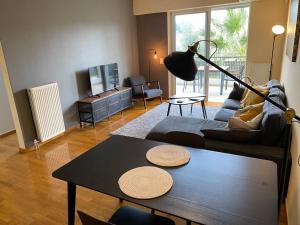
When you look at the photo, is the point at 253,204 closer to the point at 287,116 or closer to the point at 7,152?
the point at 287,116

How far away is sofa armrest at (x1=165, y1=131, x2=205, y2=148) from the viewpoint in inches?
76.1

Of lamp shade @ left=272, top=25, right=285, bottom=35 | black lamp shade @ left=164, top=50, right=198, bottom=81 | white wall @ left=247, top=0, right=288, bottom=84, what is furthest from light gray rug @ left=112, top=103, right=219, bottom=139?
black lamp shade @ left=164, top=50, right=198, bottom=81

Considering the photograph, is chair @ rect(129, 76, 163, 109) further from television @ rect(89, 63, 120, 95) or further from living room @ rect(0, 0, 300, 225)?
television @ rect(89, 63, 120, 95)

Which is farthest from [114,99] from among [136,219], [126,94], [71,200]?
[136,219]

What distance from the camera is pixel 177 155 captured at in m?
1.69

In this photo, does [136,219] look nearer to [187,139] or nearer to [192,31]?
[187,139]

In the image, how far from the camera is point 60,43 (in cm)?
395

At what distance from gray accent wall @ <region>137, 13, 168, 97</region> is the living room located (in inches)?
1.0

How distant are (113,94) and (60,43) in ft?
4.70

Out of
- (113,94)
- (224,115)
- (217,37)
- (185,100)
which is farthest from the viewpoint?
(217,37)

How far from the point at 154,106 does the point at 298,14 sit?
3782 mm

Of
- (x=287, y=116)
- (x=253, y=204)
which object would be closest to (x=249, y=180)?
(x=253, y=204)

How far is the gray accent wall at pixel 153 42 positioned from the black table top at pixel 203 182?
448 centimetres

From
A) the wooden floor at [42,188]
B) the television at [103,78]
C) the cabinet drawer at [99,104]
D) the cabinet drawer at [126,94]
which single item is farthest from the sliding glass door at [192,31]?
the wooden floor at [42,188]
